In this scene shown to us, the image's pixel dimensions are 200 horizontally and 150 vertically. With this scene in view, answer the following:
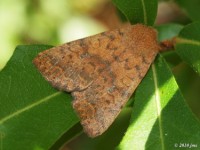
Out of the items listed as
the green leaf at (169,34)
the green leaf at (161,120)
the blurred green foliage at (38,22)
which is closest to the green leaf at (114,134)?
the green leaf at (169,34)

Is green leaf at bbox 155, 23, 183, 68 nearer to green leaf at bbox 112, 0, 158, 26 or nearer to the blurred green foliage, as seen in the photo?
green leaf at bbox 112, 0, 158, 26

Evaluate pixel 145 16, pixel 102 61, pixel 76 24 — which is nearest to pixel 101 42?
pixel 102 61

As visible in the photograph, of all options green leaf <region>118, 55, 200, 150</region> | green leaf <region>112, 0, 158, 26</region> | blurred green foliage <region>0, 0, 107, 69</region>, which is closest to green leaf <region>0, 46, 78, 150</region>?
green leaf <region>118, 55, 200, 150</region>

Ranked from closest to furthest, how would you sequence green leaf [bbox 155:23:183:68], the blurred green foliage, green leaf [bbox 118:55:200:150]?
green leaf [bbox 118:55:200:150]
green leaf [bbox 155:23:183:68]
the blurred green foliage

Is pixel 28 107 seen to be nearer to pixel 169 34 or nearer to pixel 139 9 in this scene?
pixel 139 9

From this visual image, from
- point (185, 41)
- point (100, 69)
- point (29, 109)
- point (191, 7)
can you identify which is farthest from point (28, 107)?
point (191, 7)
